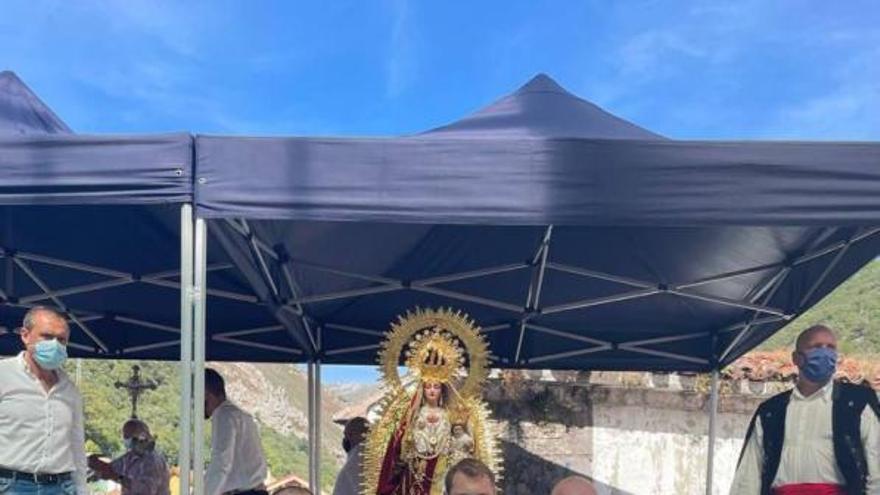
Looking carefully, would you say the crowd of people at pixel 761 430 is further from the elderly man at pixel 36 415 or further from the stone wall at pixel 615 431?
the stone wall at pixel 615 431

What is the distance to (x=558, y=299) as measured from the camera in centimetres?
657

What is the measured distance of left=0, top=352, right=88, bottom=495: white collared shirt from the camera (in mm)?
3906

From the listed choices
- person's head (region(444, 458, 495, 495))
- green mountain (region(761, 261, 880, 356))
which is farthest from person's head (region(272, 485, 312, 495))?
green mountain (region(761, 261, 880, 356))

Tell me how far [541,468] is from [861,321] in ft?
40.0

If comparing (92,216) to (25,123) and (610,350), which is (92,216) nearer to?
(25,123)

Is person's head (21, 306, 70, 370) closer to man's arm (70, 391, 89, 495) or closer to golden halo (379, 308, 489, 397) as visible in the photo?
man's arm (70, 391, 89, 495)

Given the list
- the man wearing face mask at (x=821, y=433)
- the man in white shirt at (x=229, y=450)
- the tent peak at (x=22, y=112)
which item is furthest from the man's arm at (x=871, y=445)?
the tent peak at (x=22, y=112)

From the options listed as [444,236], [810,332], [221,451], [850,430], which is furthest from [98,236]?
[850,430]

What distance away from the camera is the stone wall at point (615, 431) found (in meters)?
8.90

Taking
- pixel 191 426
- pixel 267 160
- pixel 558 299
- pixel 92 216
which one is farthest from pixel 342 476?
pixel 267 160

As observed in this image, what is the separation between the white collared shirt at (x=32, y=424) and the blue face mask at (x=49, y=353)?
0.09 metres

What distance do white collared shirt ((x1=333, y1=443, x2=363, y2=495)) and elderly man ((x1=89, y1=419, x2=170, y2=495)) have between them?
143cm

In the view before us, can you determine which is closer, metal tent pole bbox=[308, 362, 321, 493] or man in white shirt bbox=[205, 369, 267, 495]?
man in white shirt bbox=[205, 369, 267, 495]

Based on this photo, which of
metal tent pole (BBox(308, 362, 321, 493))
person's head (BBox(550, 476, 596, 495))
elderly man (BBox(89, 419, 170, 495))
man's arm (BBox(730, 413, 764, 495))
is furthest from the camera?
metal tent pole (BBox(308, 362, 321, 493))
